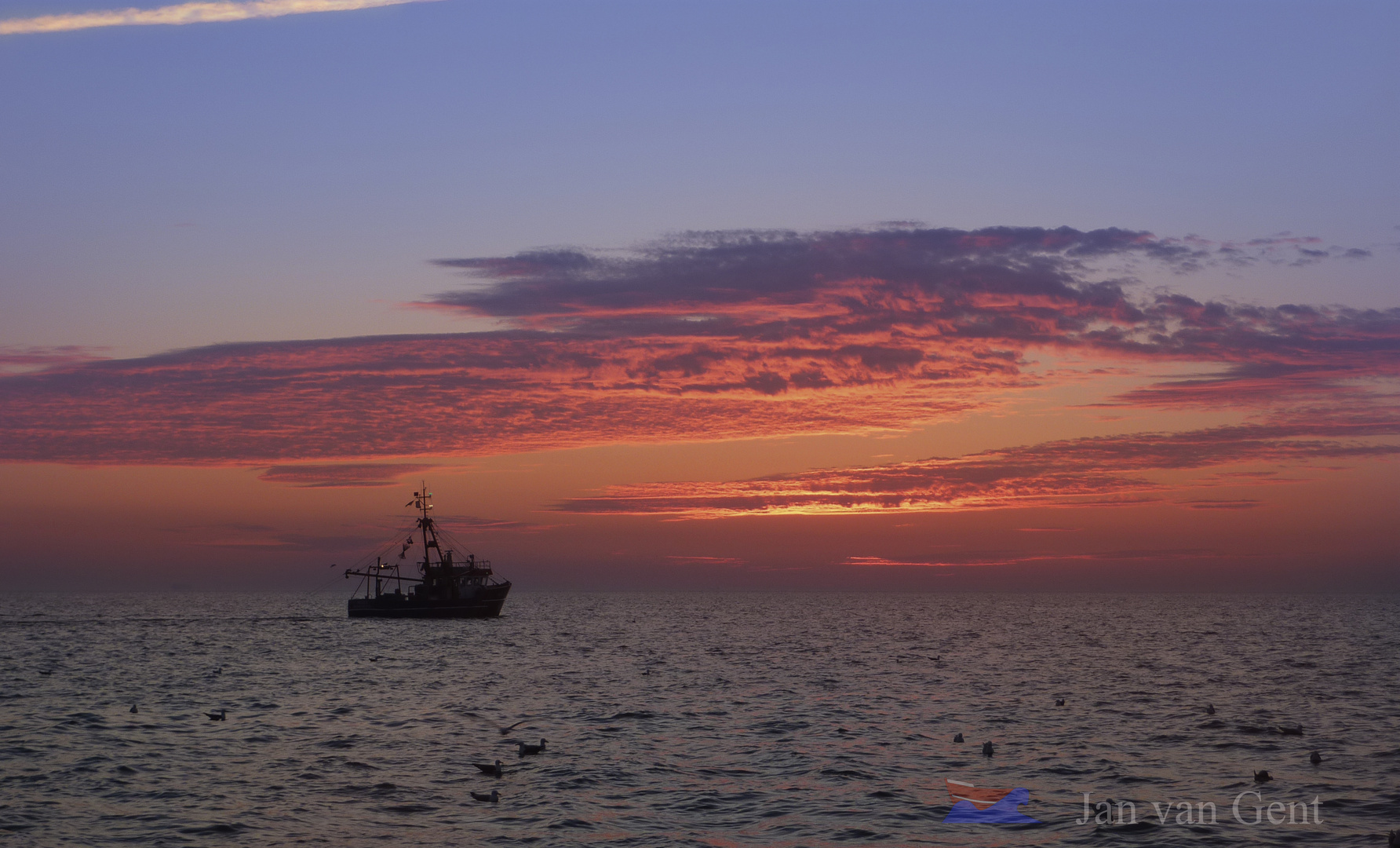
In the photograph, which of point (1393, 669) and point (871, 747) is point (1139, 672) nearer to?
point (1393, 669)

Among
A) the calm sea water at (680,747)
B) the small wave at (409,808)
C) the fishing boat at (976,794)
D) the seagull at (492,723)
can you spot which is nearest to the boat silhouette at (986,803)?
the fishing boat at (976,794)

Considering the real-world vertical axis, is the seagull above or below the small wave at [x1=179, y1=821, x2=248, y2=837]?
below

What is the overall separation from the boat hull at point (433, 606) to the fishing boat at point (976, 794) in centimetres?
12284

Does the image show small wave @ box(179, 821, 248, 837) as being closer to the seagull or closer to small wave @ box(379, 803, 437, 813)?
small wave @ box(379, 803, 437, 813)

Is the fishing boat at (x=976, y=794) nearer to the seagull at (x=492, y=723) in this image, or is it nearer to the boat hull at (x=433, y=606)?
the seagull at (x=492, y=723)

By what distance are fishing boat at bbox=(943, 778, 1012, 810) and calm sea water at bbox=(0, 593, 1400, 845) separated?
561mm

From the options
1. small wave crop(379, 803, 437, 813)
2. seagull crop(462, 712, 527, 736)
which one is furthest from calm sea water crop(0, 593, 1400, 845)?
seagull crop(462, 712, 527, 736)

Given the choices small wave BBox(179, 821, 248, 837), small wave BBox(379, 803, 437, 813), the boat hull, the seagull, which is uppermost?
small wave BBox(179, 821, 248, 837)

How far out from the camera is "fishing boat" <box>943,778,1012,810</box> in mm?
29906

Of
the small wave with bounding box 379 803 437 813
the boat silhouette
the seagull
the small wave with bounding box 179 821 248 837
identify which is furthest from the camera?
the seagull

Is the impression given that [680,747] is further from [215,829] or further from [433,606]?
[433,606]

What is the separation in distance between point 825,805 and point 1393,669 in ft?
201

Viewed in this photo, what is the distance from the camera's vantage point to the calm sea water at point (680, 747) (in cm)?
2761

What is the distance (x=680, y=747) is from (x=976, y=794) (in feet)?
39.5
